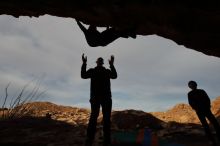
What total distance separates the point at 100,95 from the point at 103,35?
1.70 meters

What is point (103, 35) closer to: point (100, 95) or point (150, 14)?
point (150, 14)

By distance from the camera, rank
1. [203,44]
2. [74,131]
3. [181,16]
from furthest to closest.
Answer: [74,131]
[203,44]
[181,16]

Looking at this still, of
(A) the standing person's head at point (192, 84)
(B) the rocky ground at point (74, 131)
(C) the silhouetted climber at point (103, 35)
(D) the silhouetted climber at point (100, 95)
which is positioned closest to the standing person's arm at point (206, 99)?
(A) the standing person's head at point (192, 84)

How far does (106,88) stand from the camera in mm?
10367

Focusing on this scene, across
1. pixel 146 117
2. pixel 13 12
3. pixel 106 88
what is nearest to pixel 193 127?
pixel 146 117

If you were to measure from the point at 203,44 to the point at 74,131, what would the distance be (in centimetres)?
693

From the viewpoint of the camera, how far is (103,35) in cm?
1068

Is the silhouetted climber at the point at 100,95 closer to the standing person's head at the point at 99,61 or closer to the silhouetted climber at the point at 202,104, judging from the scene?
the standing person's head at the point at 99,61

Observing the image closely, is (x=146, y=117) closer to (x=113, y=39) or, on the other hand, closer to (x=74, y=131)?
(x=74, y=131)

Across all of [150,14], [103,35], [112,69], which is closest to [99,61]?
[112,69]

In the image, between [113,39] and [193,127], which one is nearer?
[113,39]

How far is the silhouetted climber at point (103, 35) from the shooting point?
10.6 metres

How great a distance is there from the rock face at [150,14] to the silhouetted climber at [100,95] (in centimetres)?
121

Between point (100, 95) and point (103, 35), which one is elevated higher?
point (103, 35)
